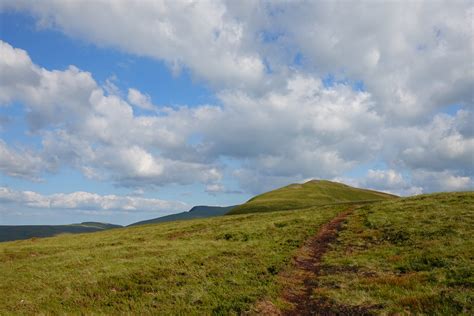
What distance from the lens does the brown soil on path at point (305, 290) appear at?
46.9 ft

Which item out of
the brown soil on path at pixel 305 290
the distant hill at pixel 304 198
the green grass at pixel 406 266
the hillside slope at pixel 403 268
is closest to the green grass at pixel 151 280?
the brown soil on path at pixel 305 290

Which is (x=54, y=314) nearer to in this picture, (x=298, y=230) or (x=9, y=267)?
(x=9, y=267)

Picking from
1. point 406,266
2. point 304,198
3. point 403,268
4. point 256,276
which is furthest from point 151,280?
point 304,198

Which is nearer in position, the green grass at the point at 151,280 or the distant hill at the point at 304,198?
the green grass at the point at 151,280

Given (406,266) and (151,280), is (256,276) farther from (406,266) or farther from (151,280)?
(406,266)

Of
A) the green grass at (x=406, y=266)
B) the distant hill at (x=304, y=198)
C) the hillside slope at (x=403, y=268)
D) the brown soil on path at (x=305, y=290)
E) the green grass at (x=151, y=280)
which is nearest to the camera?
the hillside slope at (x=403, y=268)

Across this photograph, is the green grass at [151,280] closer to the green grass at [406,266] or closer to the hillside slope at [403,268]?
the hillside slope at [403,268]

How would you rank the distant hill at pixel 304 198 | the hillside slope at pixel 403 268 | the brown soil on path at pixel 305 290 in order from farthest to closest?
the distant hill at pixel 304 198
the brown soil on path at pixel 305 290
the hillside slope at pixel 403 268

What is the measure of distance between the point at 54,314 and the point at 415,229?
28.2 m

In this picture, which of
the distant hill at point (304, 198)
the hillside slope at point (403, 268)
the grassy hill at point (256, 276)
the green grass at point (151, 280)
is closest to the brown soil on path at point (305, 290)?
the hillside slope at point (403, 268)

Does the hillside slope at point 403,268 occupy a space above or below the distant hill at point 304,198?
below

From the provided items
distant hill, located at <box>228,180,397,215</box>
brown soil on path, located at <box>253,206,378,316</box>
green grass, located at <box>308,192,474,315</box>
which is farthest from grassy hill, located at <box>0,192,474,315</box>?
distant hill, located at <box>228,180,397,215</box>

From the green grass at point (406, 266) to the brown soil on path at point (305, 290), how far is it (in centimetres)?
45

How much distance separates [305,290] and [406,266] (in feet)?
22.8
